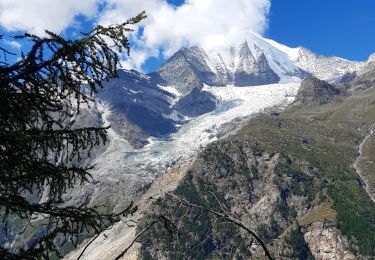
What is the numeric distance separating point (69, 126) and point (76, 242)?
102 inches

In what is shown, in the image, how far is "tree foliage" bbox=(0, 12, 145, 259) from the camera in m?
11.0

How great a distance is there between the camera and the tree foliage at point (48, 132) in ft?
36.0

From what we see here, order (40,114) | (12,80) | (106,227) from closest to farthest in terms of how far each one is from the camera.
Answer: (12,80), (106,227), (40,114)

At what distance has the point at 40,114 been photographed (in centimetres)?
1262

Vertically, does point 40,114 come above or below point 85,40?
below

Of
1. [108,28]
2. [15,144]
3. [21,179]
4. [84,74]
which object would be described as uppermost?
[108,28]

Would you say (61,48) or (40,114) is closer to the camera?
(61,48)

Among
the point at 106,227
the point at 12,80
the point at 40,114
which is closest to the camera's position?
the point at 12,80

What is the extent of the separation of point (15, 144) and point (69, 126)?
72.2 inches

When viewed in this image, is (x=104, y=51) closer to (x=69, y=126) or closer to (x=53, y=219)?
(x=69, y=126)

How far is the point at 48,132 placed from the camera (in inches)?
458

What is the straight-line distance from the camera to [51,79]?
12.2 meters

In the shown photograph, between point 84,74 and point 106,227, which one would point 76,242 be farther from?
point 84,74

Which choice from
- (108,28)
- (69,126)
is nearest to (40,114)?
(69,126)
